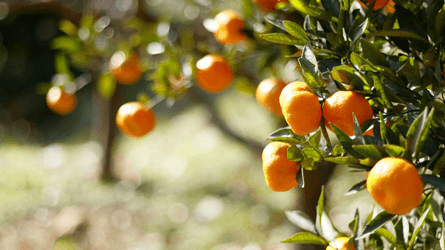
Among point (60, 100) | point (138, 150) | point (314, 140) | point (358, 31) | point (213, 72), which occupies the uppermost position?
point (358, 31)

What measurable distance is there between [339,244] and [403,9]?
0.95 feet

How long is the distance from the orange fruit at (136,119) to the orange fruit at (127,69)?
0.12m

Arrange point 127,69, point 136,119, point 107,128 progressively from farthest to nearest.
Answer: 1. point 107,128
2. point 127,69
3. point 136,119

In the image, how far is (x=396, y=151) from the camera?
0.31 meters

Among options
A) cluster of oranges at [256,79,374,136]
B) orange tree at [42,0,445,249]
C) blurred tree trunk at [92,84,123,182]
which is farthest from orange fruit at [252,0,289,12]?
blurred tree trunk at [92,84,123,182]

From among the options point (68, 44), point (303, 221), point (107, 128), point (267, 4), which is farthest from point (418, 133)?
point (107, 128)

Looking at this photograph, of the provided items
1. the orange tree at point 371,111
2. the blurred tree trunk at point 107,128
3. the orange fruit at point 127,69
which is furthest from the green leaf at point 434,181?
the blurred tree trunk at point 107,128

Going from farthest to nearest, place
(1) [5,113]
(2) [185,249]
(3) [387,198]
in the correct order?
(1) [5,113], (2) [185,249], (3) [387,198]

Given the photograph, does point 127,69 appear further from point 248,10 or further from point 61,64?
point 248,10

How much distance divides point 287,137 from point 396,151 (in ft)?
0.35

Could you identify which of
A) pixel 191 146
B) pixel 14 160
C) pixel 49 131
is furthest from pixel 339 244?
pixel 49 131

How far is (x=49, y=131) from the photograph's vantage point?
4258mm

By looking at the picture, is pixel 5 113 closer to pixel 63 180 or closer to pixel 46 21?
pixel 46 21

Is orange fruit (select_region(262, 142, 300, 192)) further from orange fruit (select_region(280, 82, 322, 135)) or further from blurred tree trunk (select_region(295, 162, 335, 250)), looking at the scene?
blurred tree trunk (select_region(295, 162, 335, 250))
